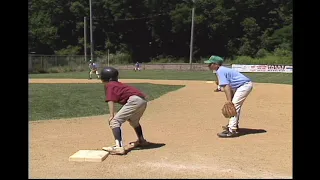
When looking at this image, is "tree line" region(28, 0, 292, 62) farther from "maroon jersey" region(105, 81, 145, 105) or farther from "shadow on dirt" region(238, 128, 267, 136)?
"maroon jersey" region(105, 81, 145, 105)

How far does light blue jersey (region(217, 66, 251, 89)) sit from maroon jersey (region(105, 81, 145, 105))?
1.87 metres

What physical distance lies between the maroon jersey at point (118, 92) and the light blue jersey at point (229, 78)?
1.87 meters

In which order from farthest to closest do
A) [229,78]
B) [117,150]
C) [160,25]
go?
[160,25]
[229,78]
[117,150]

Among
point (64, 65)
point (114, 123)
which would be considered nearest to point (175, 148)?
point (114, 123)

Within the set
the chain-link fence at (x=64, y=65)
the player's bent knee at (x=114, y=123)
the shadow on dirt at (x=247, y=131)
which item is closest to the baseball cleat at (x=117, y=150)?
the player's bent knee at (x=114, y=123)

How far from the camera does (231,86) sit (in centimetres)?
859

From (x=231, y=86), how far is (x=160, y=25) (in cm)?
8316

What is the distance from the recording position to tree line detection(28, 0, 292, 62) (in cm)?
8450

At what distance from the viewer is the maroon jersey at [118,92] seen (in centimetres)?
667

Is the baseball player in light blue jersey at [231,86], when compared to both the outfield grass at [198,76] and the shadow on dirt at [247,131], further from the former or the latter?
the outfield grass at [198,76]

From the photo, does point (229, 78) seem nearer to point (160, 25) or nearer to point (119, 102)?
point (119, 102)

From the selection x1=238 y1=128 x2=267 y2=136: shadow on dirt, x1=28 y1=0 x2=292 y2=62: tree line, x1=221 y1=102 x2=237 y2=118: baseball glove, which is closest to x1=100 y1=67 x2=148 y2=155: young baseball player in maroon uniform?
x1=221 y1=102 x2=237 y2=118: baseball glove

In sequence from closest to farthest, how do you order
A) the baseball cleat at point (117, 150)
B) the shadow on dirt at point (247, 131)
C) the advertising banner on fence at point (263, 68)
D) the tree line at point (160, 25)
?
1. the baseball cleat at point (117, 150)
2. the shadow on dirt at point (247, 131)
3. the advertising banner on fence at point (263, 68)
4. the tree line at point (160, 25)

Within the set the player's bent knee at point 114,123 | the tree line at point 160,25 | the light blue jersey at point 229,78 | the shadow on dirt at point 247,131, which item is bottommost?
the shadow on dirt at point 247,131
